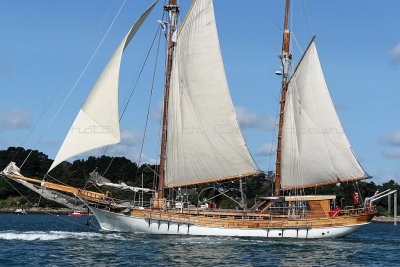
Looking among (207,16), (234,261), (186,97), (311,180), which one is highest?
(207,16)

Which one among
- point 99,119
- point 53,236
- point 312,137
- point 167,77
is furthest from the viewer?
point 312,137

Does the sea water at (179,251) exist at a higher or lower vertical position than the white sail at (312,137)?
lower

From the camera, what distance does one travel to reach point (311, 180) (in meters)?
57.0

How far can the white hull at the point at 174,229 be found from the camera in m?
52.0

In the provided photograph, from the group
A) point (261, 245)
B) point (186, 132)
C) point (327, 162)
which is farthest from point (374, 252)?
point (186, 132)

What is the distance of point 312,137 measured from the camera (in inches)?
2238

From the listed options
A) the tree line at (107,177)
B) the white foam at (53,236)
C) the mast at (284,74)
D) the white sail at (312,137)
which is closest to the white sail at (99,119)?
the white foam at (53,236)

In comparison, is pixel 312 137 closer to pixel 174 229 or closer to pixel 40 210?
pixel 174 229

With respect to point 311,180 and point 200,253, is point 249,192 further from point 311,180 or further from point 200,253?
point 200,253

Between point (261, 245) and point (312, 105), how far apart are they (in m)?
14.7

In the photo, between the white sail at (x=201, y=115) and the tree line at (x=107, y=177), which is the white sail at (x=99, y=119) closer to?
the white sail at (x=201, y=115)

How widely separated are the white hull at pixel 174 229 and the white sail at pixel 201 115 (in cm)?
385

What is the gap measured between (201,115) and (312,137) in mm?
9391

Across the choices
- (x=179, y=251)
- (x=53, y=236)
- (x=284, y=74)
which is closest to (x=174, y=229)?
(x=53, y=236)
